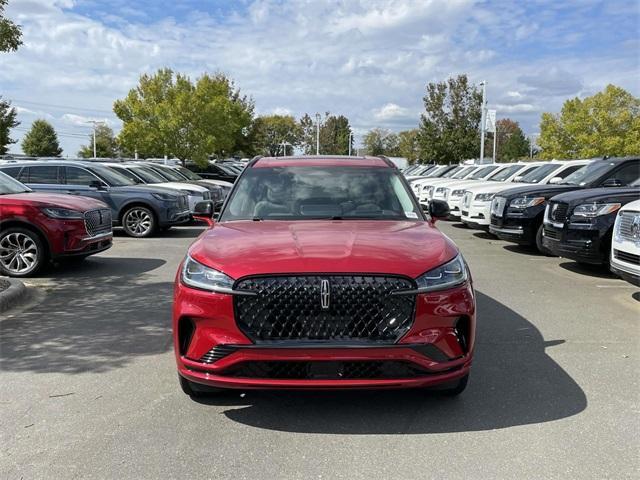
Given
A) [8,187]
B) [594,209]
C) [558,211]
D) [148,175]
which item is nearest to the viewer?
[594,209]

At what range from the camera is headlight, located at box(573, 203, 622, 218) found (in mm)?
8633

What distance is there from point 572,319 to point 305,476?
4398mm

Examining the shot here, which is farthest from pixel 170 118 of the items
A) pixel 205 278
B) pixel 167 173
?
pixel 205 278

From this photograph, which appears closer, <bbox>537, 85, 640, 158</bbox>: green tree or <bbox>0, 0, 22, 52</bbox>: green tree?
<bbox>0, 0, 22, 52</bbox>: green tree

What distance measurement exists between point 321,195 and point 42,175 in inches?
408

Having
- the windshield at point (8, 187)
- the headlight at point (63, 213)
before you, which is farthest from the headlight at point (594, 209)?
the windshield at point (8, 187)

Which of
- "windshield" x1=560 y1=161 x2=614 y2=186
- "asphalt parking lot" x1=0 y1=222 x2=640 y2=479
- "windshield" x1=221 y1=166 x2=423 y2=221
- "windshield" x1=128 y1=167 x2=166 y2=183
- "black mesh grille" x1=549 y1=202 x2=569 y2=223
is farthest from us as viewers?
"windshield" x1=128 y1=167 x2=166 y2=183

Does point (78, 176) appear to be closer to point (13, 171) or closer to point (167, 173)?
point (13, 171)

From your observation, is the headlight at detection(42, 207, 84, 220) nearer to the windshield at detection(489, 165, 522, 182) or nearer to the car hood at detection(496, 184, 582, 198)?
the car hood at detection(496, 184, 582, 198)

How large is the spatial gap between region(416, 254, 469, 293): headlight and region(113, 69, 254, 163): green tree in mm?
Result: 24949

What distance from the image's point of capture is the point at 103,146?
8912 centimetres

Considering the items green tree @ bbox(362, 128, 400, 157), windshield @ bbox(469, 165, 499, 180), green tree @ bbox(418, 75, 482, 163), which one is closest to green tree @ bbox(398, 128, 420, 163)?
green tree @ bbox(362, 128, 400, 157)

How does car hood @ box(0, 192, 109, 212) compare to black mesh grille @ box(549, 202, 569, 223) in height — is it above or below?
above

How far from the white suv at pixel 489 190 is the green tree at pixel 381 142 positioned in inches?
3320
